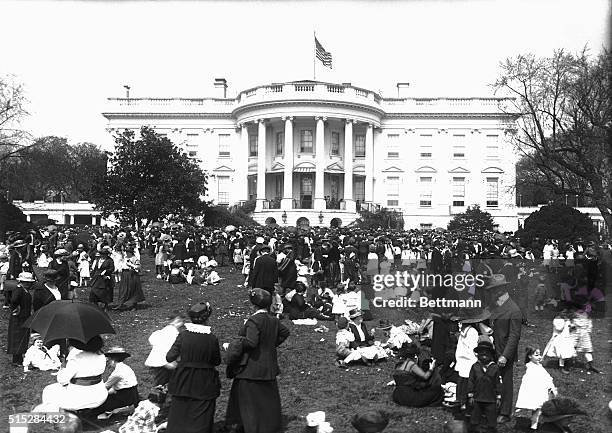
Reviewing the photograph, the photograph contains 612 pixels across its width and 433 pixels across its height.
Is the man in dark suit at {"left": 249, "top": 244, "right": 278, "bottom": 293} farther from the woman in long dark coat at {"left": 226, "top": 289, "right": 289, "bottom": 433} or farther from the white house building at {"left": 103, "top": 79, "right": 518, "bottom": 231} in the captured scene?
the white house building at {"left": 103, "top": 79, "right": 518, "bottom": 231}

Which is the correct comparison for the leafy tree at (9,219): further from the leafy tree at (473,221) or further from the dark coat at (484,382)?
the leafy tree at (473,221)

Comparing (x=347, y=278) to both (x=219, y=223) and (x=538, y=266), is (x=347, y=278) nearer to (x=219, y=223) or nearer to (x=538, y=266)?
(x=538, y=266)

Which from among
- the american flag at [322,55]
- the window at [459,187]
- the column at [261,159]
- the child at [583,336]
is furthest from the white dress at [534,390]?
the window at [459,187]

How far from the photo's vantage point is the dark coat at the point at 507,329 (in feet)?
22.6

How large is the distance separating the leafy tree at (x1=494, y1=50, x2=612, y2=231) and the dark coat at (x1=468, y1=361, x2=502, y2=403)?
13.9 meters

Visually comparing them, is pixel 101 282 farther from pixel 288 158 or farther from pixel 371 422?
pixel 288 158

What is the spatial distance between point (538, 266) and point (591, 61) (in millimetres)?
9318

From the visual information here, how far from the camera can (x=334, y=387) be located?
830 cm

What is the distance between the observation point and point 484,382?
6289mm

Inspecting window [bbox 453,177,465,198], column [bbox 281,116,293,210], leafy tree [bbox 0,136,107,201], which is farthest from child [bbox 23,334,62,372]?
leafy tree [bbox 0,136,107,201]

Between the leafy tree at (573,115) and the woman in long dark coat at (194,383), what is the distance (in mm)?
15901

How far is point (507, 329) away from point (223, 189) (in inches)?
1767

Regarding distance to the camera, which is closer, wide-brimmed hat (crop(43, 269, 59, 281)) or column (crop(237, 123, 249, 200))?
wide-brimmed hat (crop(43, 269, 59, 281))

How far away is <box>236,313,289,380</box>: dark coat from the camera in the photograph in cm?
589
